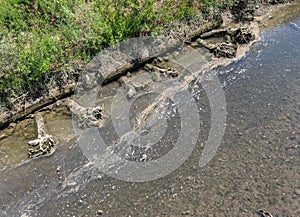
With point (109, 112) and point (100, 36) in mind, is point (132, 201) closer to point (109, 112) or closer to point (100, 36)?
point (109, 112)

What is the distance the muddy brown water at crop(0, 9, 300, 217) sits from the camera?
851 centimetres

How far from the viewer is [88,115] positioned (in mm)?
11430

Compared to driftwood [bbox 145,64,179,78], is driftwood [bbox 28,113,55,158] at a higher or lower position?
higher

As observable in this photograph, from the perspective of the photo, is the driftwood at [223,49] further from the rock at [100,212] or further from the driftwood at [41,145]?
the rock at [100,212]

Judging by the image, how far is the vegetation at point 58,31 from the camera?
12.1 meters

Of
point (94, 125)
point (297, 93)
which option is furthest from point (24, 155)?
point (297, 93)

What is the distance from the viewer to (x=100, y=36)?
537 inches

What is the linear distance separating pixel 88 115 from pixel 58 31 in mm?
5118

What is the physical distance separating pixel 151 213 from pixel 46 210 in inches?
119

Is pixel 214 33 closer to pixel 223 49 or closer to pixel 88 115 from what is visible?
pixel 223 49

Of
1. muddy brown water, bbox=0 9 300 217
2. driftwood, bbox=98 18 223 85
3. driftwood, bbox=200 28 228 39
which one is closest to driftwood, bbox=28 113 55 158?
muddy brown water, bbox=0 9 300 217

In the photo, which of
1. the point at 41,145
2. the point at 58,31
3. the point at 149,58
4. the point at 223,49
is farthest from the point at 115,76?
the point at 223,49

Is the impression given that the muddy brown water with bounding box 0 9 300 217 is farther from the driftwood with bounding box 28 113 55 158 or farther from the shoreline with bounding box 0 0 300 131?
the shoreline with bounding box 0 0 300 131

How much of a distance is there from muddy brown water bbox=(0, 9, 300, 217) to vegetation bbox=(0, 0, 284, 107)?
1.81m
